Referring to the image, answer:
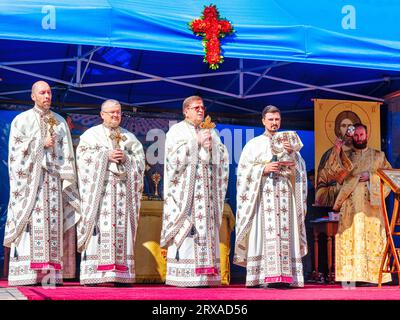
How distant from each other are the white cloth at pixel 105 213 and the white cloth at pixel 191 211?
1.30 feet

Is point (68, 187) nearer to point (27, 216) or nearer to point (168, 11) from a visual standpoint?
point (27, 216)

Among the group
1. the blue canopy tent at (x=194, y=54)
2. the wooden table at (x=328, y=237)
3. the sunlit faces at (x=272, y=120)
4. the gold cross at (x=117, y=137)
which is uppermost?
the blue canopy tent at (x=194, y=54)

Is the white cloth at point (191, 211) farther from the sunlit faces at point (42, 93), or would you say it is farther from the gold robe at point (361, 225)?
the gold robe at point (361, 225)

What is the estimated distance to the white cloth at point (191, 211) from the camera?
30.9 feet

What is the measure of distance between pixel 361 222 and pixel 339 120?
1.47 meters

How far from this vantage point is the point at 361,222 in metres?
11.0

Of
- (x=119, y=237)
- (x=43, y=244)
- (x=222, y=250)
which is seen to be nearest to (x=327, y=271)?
(x=222, y=250)

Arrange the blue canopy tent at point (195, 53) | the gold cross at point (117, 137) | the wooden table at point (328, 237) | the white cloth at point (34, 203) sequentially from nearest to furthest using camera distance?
the blue canopy tent at point (195, 53)
the white cloth at point (34, 203)
the gold cross at point (117, 137)
the wooden table at point (328, 237)

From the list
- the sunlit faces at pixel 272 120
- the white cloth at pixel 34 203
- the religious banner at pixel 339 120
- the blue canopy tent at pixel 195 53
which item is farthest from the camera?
the religious banner at pixel 339 120

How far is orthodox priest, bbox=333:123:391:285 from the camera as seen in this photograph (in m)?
11.0

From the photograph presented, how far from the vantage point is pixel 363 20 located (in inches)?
382

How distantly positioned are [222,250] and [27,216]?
2.89 metres

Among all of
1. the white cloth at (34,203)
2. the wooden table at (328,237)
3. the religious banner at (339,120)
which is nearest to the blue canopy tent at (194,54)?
the religious banner at (339,120)

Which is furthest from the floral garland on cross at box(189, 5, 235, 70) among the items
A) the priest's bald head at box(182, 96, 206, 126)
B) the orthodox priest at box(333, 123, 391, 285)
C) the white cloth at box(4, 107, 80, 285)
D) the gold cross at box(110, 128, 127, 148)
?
the orthodox priest at box(333, 123, 391, 285)
